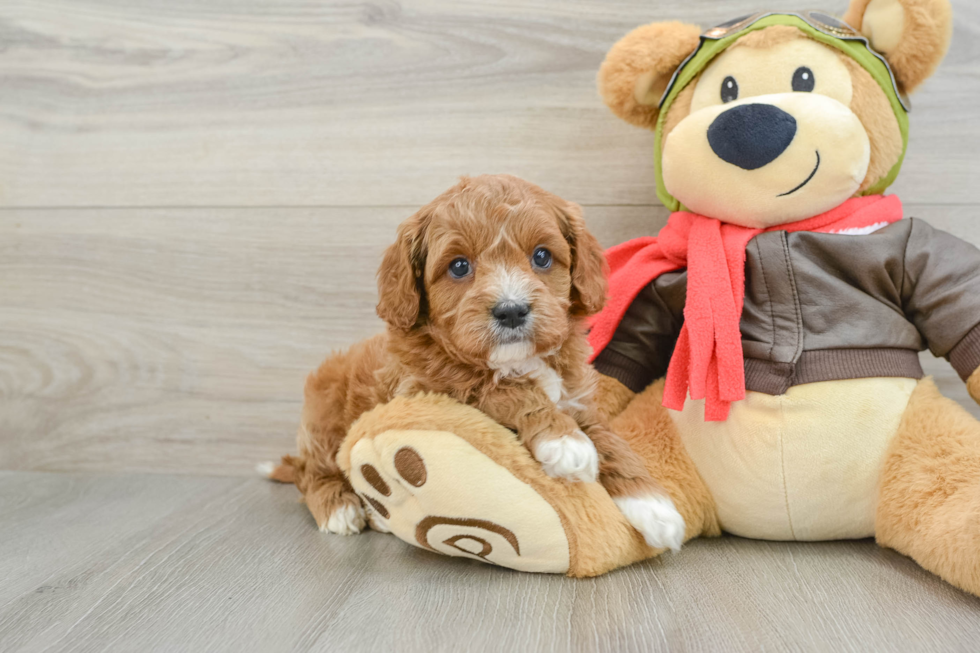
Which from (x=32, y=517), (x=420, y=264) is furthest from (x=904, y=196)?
(x=32, y=517)

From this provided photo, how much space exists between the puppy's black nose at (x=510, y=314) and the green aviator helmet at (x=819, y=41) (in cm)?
57

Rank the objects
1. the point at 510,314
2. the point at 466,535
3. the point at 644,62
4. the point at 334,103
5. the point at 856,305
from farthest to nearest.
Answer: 1. the point at 334,103
2. the point at 644,62
3. the point at 856,305
4. the point at 466,535
5. the point at 510,314

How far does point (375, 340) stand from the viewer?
1446 millimetres

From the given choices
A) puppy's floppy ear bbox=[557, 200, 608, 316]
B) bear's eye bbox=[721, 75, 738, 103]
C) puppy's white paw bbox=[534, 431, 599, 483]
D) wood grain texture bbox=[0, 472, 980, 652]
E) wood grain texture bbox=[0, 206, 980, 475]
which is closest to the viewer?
wood grain texture bbox=[0, 472, 980, 652]

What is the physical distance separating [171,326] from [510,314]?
1.24 metres

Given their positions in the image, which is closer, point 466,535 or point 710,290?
point 466,535

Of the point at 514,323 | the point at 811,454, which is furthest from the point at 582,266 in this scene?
the point at 811,454

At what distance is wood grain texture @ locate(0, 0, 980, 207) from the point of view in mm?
1679

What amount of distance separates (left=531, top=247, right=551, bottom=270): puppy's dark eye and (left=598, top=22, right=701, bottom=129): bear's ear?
1.61 ft

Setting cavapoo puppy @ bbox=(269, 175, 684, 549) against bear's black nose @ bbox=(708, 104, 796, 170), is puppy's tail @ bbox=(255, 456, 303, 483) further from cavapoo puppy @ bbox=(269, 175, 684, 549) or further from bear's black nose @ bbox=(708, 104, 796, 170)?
bear's black nose @ bbox=(708, 104, 796, 170)

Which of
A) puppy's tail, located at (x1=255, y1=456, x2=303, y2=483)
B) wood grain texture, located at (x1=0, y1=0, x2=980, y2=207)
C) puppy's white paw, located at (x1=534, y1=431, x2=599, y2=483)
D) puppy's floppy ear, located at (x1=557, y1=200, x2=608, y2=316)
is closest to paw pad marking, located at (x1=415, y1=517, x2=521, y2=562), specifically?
puppy's white paw, located at (x1=534, y1=431, x2=599, y2=483)

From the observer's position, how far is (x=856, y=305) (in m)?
1.25

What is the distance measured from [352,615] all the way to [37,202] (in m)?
1.58

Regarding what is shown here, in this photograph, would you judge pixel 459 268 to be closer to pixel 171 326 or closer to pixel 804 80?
pixel 804 80
